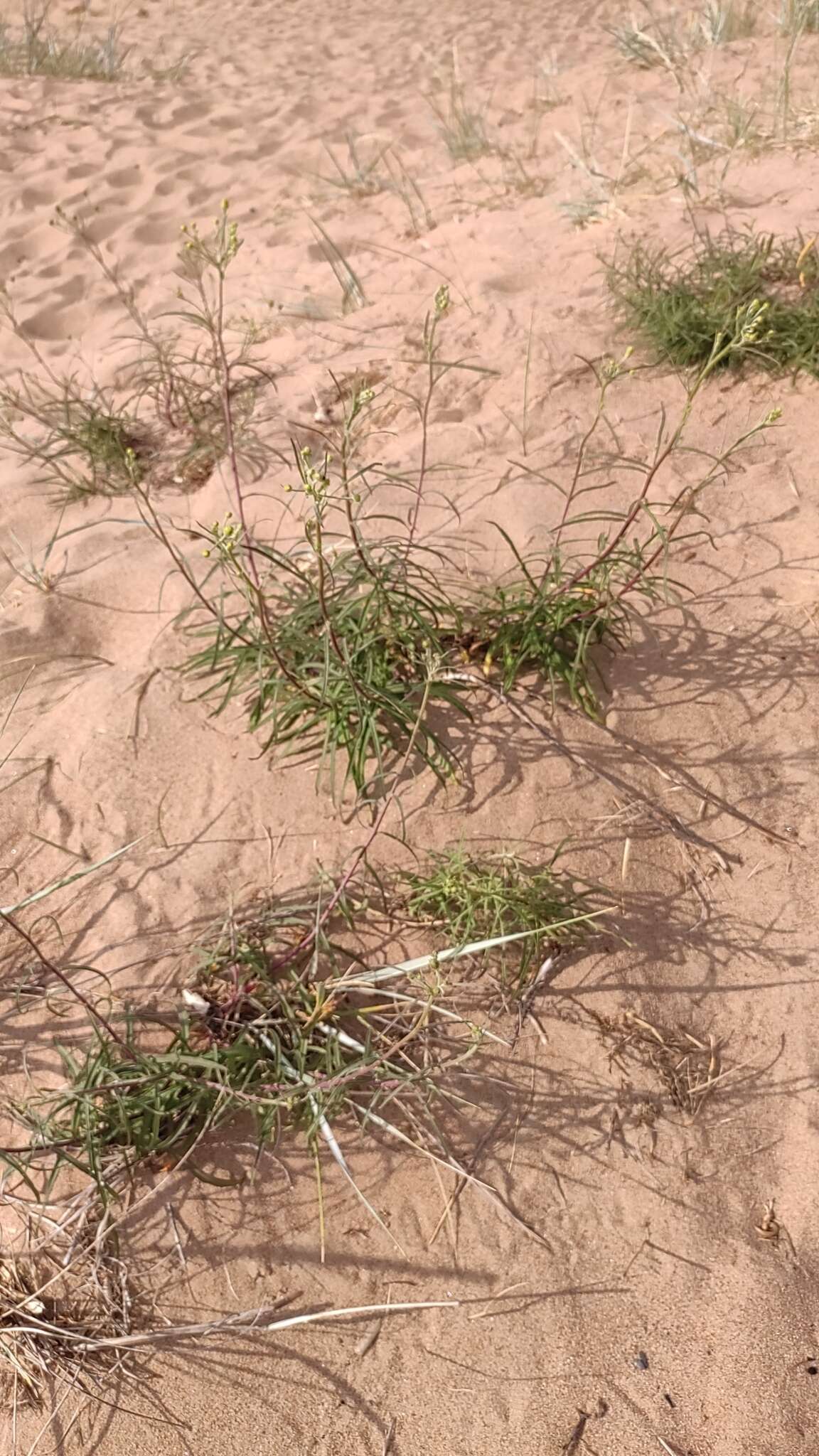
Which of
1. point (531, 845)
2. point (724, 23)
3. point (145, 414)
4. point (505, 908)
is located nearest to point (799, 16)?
point (724, 23)

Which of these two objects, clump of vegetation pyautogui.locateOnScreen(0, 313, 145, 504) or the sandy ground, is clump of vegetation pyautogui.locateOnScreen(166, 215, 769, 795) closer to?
the sandy ground

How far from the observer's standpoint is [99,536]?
2898 mm

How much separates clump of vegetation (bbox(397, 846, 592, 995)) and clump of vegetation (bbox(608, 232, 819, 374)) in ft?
5.83

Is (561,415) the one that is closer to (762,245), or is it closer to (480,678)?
(762,245)

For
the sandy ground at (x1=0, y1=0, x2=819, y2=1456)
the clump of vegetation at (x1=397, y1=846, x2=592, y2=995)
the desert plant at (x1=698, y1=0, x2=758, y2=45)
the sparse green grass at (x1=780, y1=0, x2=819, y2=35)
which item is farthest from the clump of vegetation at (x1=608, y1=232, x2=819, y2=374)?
the desert plant at (x1=698, y1=0, x2=758, y2=45)

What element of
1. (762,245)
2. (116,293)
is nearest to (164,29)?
(116,293)

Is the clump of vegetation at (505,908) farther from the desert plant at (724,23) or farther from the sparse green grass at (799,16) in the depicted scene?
the desert plant at (724,23)

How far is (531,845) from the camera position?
6.82 feet

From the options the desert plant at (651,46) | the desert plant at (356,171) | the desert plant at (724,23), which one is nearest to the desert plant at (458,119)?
the desert plant at (356,171)

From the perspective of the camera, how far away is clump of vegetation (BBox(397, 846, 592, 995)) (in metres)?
1.88

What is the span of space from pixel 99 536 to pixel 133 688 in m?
0.72

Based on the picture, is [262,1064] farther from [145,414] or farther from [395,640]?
[145,414]

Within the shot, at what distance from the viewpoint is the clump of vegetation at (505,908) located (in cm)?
188

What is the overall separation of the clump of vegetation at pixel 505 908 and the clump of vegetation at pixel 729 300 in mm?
1776
